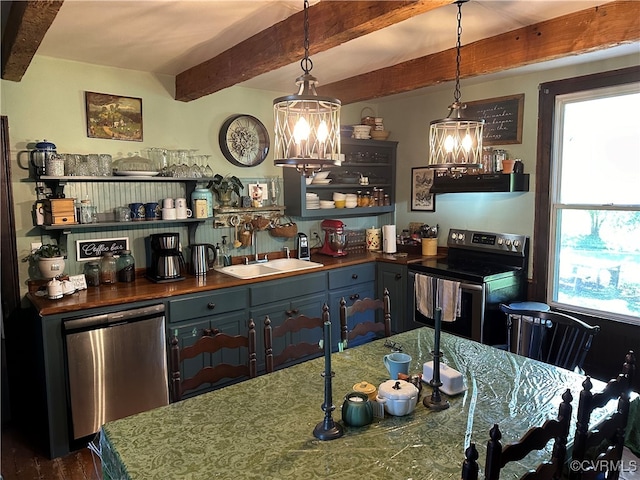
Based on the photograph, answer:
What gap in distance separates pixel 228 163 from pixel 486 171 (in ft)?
6.99

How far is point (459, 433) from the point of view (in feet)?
4.76

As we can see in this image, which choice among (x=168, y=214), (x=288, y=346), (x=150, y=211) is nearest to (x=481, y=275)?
(x=288, y=346)

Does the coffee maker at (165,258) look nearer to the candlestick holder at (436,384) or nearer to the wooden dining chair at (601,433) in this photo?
the candlestick holder at (436,384)

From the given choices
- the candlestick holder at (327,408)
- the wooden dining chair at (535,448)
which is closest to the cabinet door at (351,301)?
the candlestick holder at (327,408)

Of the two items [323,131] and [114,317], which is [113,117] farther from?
[323,131]

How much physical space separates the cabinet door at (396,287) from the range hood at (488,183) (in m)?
0.82

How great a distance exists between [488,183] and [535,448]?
2.75m

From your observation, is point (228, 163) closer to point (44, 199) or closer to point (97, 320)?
point (44, 199)

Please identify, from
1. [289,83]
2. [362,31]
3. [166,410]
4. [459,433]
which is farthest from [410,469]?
[289,83]

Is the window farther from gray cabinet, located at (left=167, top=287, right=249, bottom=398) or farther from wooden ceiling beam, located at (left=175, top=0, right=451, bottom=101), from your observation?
gray cabinet, located at (left=167, top=287, right=249, bottom=398)

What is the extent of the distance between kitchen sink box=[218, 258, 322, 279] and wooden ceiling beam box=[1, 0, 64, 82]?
1.87 m

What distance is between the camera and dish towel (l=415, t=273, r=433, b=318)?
358 centimetres

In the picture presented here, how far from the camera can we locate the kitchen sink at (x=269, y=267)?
12.0 ft

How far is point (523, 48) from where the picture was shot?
245 centimetres
